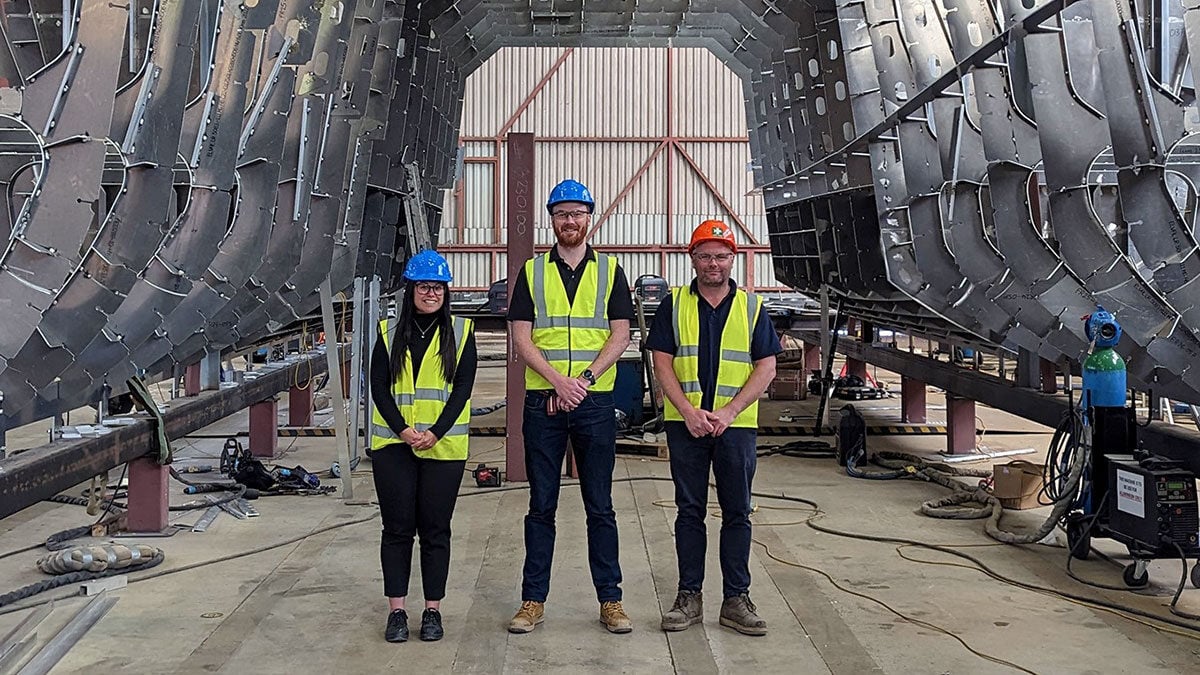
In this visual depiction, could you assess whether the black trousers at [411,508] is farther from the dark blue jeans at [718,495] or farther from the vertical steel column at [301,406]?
the vertical steel column at [301,406]

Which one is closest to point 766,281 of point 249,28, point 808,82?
point 808,82

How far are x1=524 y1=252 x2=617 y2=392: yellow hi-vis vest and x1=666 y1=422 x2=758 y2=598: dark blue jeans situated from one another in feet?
1.49

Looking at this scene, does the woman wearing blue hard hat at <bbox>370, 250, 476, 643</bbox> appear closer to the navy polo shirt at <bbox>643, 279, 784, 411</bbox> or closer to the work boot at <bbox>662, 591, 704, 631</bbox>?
the navy polo shirt at <bbox>643, 279, 784, 411</bbox>

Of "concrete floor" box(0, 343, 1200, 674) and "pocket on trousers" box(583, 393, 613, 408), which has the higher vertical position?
"pocket on trousers" box(583, 393, 613, 408)

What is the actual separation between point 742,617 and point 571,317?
146cm

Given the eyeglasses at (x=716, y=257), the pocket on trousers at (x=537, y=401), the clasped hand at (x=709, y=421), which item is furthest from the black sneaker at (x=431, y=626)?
the eyeglasses at (x=716, y=257)

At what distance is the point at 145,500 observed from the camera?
24.2ft

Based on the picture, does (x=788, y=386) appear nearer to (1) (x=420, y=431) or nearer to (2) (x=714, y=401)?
(2) (x=714, y=401)

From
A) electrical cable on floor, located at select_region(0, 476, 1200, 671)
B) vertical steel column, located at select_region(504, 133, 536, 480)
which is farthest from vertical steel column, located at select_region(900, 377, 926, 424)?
vertical steel column, located at select_region(504, 133, 536, 480)

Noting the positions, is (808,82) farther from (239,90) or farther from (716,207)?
(716,207)

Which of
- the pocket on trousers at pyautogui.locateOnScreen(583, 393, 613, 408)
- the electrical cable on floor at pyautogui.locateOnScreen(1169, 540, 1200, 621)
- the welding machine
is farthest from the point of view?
the welding machine

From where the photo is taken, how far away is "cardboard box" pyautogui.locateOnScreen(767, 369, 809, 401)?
616 inches

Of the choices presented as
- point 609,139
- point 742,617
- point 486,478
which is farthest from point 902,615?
point 609,139

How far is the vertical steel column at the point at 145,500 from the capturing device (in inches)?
290
